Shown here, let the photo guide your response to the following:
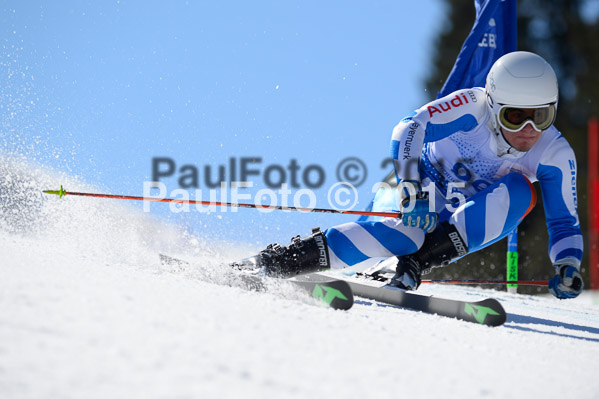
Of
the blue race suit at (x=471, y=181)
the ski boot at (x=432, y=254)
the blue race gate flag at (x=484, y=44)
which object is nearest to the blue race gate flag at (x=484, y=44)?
the blue race gate flag at (x=484, y=44)

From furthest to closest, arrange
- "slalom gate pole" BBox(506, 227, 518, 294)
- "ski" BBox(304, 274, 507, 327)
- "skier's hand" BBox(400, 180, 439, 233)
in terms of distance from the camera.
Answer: "slalom gate pole" BBox(506, 227, 518, 294) → "skier's hand" BBox(400, 180, 439, 233) → "ski" BBox(304, 274, 507, 327)

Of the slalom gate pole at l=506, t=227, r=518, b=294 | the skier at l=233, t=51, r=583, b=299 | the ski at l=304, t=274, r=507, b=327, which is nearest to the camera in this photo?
the ski at l=304, t=274, r=507, b=327

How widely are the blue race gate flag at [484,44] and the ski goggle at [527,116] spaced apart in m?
1.72

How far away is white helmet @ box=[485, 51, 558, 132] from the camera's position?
11.5 ft

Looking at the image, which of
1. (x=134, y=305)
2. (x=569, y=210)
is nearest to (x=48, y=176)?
(x=134, y=305)

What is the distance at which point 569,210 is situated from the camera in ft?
12.3

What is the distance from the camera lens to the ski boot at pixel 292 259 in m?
3.44

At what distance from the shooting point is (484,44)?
5.55m

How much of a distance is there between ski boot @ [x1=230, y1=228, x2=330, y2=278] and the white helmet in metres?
1.28

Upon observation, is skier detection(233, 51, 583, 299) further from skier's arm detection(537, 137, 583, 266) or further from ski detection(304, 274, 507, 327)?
ski detection(304, 274, 507, 327)

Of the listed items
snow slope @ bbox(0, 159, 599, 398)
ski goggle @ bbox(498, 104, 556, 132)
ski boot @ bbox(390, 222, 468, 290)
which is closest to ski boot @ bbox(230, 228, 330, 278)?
ski boot @ bbox(390, 222, 468, 290)

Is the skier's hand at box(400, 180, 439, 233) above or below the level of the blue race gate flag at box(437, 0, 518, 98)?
below

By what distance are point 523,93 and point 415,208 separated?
90 cm

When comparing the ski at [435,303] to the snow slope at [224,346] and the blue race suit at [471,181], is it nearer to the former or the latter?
the snow slope at [224,346]
